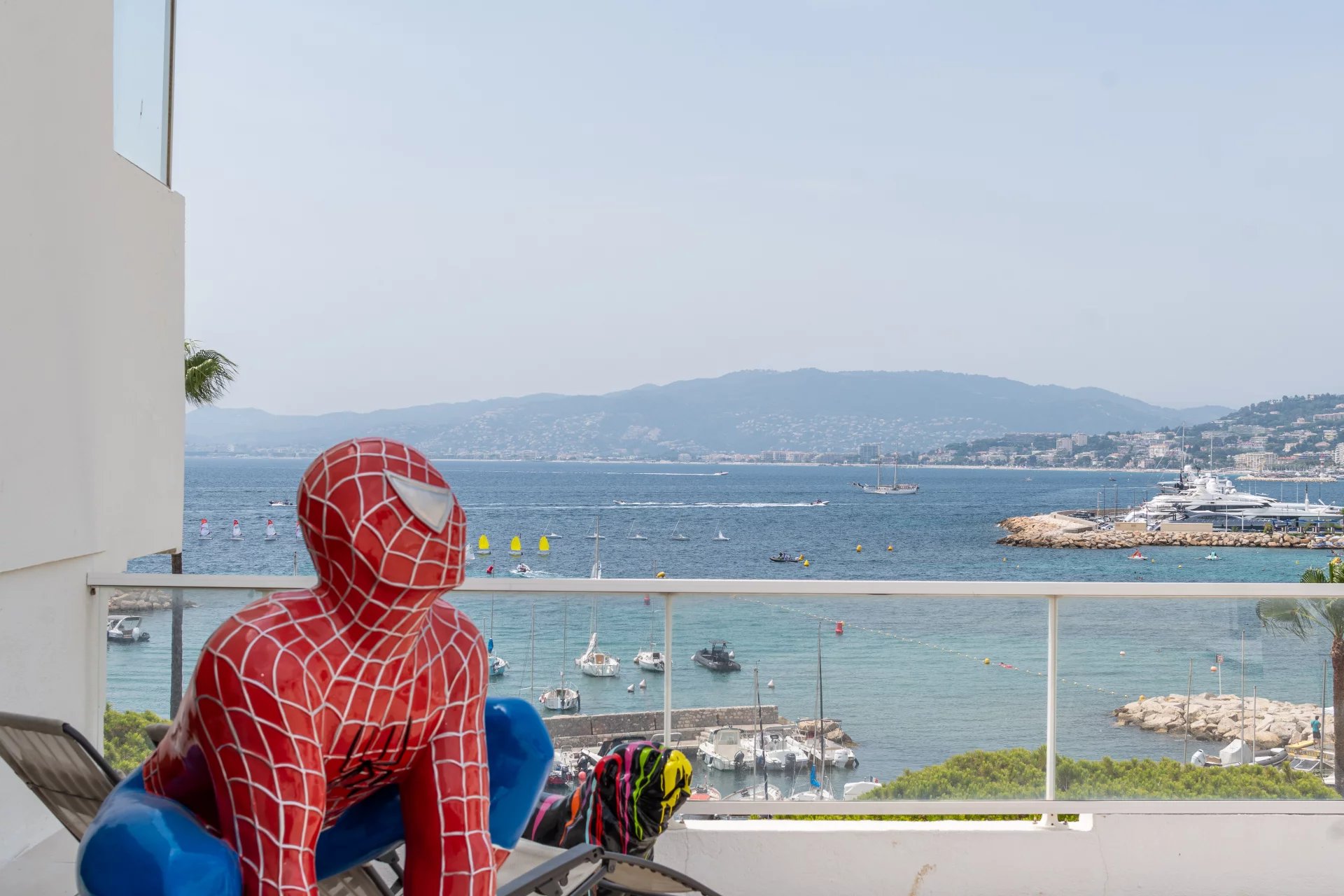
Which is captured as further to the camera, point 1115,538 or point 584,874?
point 1115,538

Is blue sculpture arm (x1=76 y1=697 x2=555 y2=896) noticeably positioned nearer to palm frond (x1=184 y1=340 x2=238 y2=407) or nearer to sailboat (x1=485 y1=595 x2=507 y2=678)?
sailboat (x1=485 y1=595 x2=507 y2=678)

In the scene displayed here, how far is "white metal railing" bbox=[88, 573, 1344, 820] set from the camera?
3287 millimetres

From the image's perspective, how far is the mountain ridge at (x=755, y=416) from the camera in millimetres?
97000

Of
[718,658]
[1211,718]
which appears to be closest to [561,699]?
[718,658]

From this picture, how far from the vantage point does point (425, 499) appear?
105 centimetres

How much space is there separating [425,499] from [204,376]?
1775 centimetres

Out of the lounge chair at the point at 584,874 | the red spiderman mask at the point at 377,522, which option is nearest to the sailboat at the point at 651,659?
the lounge chair at the point at 584,874

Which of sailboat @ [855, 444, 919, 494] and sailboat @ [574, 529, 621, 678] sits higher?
sailboat @ [574, 529, 621, 678]

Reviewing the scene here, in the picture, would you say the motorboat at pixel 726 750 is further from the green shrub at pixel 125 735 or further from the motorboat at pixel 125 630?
the motorboat at pixel 125 630

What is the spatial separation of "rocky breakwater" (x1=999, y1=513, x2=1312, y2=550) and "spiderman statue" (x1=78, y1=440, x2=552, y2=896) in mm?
67017

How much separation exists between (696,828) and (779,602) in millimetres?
762

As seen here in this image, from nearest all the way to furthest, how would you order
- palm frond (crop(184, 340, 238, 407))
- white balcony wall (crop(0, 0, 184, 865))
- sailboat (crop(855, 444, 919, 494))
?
white balcony wall (crop(0, 0, 184, 865)) → palm frond (crop(184, 340, 238, 407)) → sailboat (crop(855, 444, 919, 494))

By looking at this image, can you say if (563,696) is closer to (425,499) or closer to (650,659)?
(650,659)

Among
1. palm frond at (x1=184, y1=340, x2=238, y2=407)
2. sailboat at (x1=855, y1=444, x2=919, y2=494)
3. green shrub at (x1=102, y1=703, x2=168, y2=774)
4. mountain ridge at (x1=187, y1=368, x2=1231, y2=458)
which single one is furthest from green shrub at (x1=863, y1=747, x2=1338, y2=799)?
mountain ridge at (x1=187, y1=368, x2=1231, y2=458)
